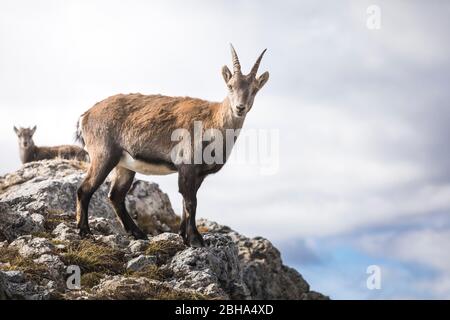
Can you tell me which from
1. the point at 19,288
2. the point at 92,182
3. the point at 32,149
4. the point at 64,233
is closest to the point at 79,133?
the point at 92,182

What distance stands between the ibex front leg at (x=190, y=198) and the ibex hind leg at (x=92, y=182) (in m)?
2.01

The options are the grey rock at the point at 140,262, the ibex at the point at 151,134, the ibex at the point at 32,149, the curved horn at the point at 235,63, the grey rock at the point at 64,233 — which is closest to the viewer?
the grey rock at the point at 140,262

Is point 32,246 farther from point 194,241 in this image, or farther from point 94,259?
point 194,241

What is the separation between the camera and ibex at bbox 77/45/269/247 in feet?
55.2

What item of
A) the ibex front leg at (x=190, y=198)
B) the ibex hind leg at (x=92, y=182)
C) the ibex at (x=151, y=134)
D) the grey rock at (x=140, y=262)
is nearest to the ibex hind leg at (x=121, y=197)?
the ibex at (x=151, y=134)

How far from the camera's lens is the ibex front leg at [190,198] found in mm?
16672

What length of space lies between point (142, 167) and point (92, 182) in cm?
131

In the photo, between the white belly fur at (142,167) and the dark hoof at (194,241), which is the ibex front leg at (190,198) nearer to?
the dark hoof at (194,241)

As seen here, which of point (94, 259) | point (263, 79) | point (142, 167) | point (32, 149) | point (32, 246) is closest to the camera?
point (94, 259)

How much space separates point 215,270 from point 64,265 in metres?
3.47

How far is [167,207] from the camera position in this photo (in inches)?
1113

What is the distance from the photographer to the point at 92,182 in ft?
58.3

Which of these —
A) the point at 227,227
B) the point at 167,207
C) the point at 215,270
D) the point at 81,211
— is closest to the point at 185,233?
the point at 215,270
